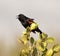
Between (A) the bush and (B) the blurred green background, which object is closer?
(A) the bush

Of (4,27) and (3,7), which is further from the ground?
(3,7)

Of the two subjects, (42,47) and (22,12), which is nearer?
(42,47)

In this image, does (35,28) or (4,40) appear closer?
(35,28)

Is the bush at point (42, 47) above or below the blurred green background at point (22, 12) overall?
below

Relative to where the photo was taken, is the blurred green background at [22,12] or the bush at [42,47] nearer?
the bush at [42,47]

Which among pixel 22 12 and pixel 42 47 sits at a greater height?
pixel 22 12

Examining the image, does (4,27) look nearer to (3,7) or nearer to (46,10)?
(3,7)

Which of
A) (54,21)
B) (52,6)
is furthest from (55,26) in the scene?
(52,6)

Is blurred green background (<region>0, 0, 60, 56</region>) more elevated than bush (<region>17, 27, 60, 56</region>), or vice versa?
blurred green background (<region>0, 0, 60, 56</region>)

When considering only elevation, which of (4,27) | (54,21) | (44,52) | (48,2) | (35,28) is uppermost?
(48,2)
